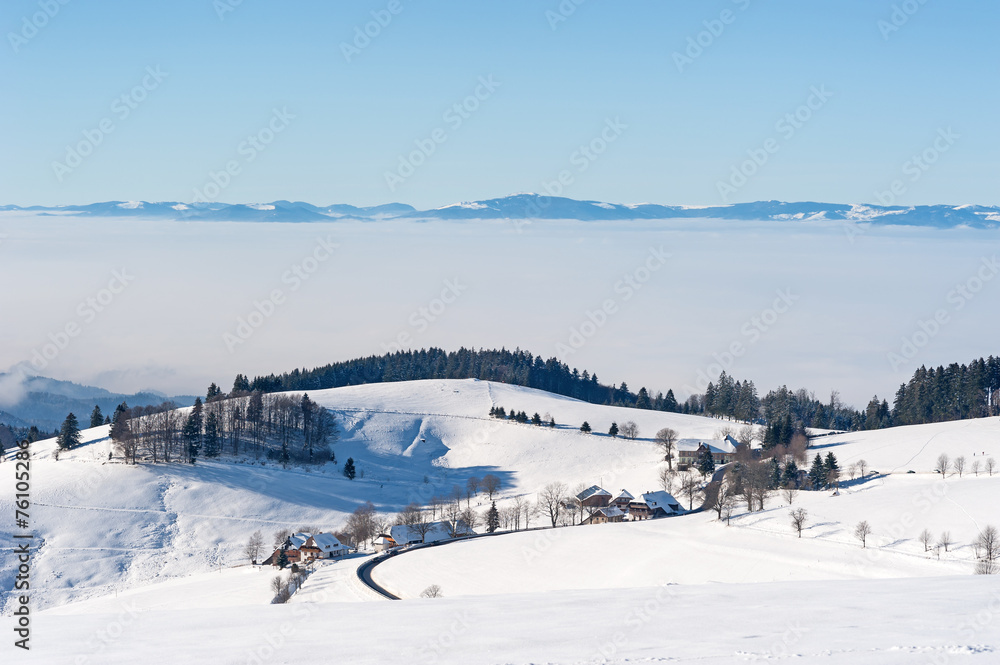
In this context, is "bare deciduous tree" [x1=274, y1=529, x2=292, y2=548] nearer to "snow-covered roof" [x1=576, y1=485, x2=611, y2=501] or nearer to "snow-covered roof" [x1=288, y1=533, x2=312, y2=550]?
"snow-covered roof" [x1=288, y1=533, x2=312, y2=550]

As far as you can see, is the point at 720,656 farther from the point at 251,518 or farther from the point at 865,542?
the point at 251,518

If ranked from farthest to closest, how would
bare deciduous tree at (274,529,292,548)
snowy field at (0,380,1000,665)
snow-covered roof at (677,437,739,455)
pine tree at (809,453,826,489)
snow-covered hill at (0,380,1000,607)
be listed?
1. snow-covered roof at (677,437,739,455)
2. pine tree at (809,453,826,489)
3. bare deciduous tree at (274,529,292,548)
4. snow-covered hill at (0,380,1000,607)
5. snowy field at (0,380,1000,665)

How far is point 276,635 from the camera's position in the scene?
837 inches

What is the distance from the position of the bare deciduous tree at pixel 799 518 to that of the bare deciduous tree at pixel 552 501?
942 inches

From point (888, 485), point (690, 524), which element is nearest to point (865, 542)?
point (690, 524)

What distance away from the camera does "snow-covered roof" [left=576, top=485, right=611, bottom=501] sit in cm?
8522

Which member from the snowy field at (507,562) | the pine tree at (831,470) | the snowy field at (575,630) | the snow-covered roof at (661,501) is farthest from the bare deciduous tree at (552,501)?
the snowy field at (575,630)

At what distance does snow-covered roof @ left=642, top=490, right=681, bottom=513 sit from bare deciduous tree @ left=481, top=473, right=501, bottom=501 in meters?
18.2

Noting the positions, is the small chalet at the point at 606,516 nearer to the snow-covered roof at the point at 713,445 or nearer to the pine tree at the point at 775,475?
the pine tree at the point at 775,475

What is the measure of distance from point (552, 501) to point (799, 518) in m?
28.7

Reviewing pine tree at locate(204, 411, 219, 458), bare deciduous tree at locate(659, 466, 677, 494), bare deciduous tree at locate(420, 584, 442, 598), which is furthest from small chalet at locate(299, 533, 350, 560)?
bare deciduous tree at locate(659, 466, 677, 494)

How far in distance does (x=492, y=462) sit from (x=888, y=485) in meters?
49.6

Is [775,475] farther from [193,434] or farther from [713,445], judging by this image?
[193,434]

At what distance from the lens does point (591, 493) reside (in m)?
85.7
